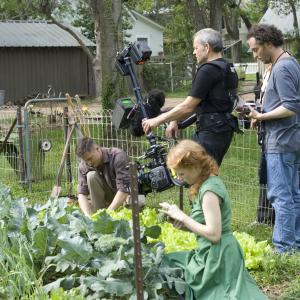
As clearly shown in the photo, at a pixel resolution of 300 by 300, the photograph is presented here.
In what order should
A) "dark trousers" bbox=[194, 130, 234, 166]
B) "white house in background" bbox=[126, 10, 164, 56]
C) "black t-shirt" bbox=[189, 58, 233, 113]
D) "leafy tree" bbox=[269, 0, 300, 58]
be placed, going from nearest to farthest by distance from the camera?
"black t-shirt" bbox=[189, 58, 233, 113], "dark trousers" bbox=[194, 130, 234, 166], "leafy tree" bbox=[269, 0, 300, 58], "white house in background" bbox=[126, 10, 164, 56]

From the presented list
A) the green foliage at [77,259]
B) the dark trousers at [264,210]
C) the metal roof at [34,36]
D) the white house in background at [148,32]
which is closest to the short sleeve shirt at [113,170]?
the dark trousers at [264,210]

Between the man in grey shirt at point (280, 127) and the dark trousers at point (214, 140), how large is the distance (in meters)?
0.35

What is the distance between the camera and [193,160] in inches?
149

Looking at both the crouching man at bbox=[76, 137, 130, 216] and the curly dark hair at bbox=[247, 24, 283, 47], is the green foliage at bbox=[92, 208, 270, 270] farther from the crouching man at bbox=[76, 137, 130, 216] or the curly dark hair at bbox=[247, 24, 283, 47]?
the curly dark hair at bbox=[247, 24, 283, 47]

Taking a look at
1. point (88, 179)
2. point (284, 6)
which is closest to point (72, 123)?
point (88, 179)

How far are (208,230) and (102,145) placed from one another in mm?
4892

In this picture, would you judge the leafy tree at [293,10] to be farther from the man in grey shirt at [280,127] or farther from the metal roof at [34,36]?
the man in grey shirt at [280,127]

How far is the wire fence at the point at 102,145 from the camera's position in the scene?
754 cm

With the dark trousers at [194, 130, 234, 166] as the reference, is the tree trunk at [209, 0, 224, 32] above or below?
above

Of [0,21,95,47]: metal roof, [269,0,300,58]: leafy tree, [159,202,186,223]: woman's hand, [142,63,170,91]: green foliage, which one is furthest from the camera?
[269,0,300,58]: leafy tree

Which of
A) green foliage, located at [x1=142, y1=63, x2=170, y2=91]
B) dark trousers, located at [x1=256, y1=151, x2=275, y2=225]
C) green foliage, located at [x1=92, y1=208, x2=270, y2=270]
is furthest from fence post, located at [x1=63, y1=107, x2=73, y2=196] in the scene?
green foliage, located at [x1=142, y1=63, x2=170, y2=91]

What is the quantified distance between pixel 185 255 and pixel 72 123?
157 inches

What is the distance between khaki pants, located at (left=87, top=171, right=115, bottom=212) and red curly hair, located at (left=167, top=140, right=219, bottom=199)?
2480 millimetres

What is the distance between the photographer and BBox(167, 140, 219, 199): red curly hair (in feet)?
12.3
